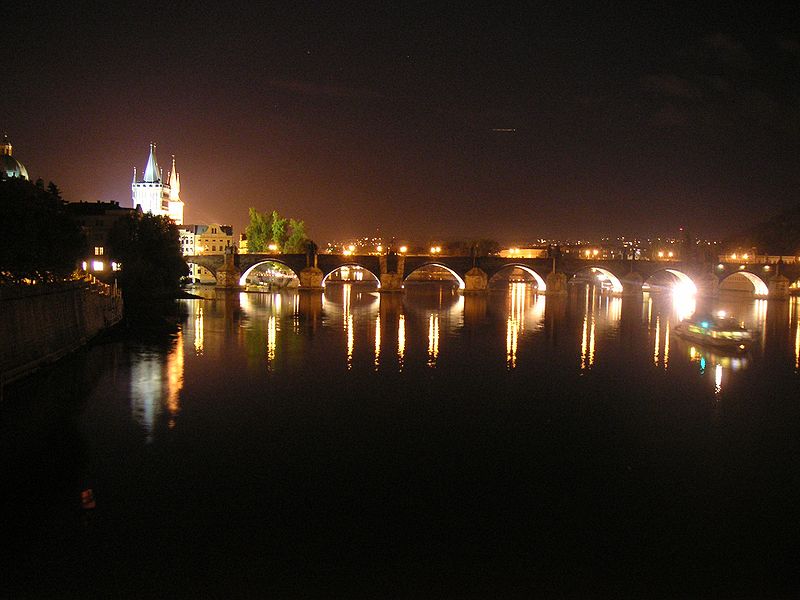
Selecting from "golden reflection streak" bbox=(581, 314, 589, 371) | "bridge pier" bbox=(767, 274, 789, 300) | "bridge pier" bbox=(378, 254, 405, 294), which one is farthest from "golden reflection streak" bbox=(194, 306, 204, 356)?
"bridge pier" bbox=(767, 274, 789, 300)

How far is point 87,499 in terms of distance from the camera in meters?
14.5

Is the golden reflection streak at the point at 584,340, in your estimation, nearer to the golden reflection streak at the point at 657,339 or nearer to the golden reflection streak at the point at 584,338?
the golden reflection streak at the point at 584,338

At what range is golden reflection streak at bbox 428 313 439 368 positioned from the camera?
34969 millimetres

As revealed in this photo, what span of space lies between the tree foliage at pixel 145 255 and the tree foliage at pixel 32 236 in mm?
28801

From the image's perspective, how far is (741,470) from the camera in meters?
17.8

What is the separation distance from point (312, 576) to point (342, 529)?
6.12ft

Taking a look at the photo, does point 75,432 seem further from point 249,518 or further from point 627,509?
point 627,509

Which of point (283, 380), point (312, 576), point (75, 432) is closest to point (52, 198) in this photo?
point (283, 380)

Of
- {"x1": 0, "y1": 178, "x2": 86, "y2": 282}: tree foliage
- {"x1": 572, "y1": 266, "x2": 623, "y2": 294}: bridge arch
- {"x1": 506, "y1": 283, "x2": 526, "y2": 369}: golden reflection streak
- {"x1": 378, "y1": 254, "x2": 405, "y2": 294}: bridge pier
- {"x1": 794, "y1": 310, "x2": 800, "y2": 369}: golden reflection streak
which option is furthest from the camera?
{"x1": 572, "y1": 266, "x2": 623, "y2": 294}: bridge arch

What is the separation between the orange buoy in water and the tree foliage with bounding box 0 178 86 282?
14.9 meters

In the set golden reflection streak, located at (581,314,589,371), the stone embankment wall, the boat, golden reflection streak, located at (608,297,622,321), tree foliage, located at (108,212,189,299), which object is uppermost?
tree foliage, located at (108,212,189,299)

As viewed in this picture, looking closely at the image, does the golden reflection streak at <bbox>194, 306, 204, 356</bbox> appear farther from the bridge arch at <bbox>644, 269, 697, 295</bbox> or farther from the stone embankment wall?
the bridge arch at <bbox>644, 269, 697, 295</bbox>

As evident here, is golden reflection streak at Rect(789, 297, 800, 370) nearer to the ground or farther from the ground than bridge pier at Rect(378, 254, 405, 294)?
nearer to the ground

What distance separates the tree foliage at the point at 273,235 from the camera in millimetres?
100562
